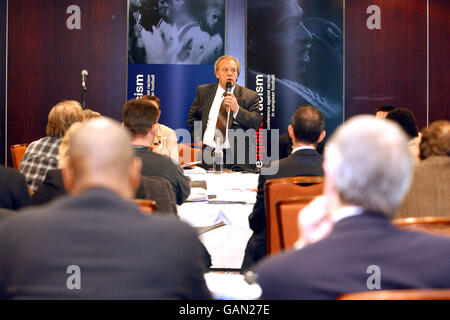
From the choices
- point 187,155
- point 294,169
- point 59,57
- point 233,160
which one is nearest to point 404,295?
point 294,169

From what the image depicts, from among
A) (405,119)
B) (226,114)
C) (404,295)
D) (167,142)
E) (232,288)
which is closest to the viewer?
(404,295)

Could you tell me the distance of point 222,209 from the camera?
12.6ft

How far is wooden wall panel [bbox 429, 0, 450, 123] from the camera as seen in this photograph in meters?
8.48

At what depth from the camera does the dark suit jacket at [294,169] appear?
140 inches

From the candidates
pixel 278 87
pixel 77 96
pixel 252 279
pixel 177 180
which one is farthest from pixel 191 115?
pixel 252 279

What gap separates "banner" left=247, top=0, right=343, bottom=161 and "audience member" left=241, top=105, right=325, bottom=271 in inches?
168

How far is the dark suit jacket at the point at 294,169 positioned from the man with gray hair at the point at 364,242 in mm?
2077

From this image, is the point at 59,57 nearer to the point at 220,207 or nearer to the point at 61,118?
the point at 61,118

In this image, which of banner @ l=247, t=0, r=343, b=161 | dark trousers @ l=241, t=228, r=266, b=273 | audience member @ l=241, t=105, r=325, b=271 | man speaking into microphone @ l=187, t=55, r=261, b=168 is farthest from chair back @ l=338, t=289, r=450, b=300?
banner @ l=247, t=0, r=343, b=161

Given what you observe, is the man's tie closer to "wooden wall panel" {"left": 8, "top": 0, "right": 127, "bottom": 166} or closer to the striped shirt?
the striped shirt

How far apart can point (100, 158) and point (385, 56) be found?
7431 mm

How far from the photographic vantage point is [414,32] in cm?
845

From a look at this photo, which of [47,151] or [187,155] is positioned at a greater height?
[47,151]
